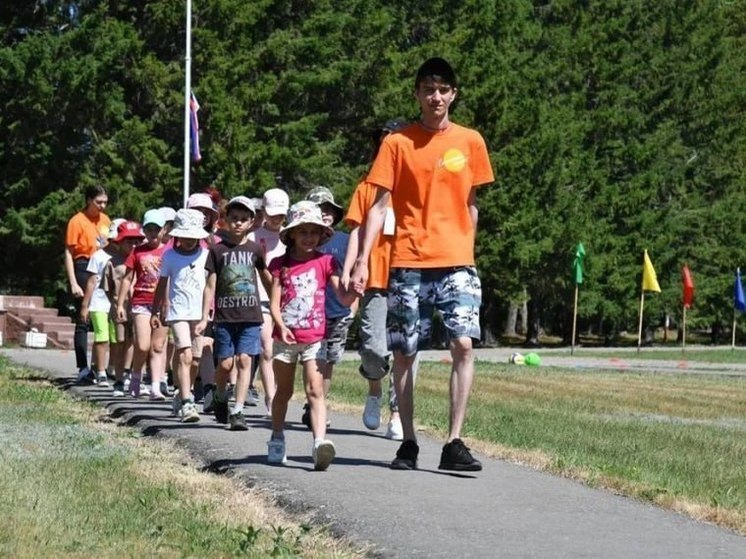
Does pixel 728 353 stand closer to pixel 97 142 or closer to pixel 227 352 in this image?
pixel 97 142

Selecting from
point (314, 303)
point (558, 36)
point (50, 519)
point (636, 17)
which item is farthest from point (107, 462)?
point (636, 17)

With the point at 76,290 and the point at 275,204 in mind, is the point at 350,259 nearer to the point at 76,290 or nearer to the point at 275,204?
the point at 275,204

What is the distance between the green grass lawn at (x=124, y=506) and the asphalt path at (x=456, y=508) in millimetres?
213

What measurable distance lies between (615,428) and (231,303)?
5.02m

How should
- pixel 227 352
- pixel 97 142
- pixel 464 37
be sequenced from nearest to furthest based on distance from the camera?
pixel 227 352 < pixel 97 142 < pixel 464 37

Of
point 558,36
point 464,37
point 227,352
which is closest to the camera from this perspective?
point 227,352

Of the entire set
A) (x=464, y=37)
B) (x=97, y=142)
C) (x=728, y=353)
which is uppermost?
(x=464, y=37)

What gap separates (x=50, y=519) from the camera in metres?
7.34

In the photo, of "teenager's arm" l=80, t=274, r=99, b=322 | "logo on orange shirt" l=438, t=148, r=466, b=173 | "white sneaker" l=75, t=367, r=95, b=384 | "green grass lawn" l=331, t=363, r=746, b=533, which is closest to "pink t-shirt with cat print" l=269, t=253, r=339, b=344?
"logo on orange shirt" l=438, t=148, r=466, b=173

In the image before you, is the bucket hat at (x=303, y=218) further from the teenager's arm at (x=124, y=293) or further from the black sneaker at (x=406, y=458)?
the teenager's arm at (x=124, y=293)

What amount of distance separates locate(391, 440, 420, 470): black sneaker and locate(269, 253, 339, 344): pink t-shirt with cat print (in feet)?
2.76

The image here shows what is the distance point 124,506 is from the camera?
7.90 metres

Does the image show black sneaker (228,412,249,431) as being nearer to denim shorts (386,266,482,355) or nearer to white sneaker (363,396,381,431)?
white sneaker (363,396,381,431)

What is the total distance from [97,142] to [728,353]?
24.3 metres
